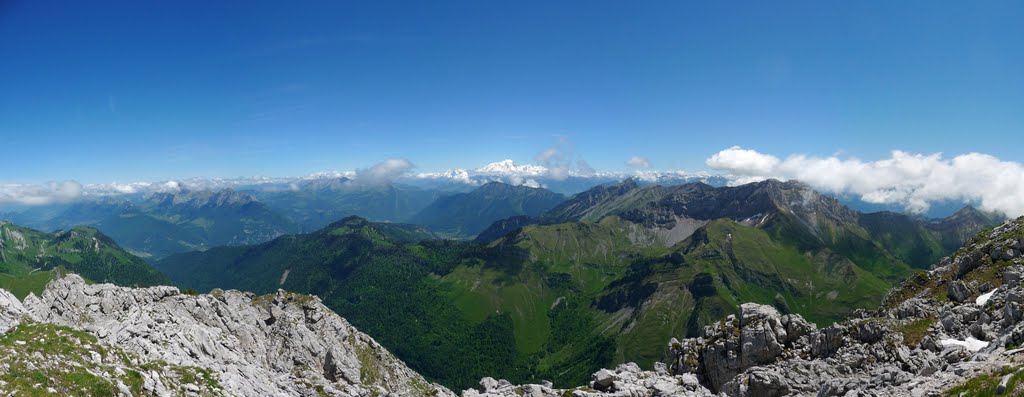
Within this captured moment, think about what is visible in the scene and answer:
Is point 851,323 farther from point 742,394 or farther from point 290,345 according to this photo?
point 290,345

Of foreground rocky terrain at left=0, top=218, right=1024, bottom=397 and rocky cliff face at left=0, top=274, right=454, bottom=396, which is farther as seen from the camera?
rocky cliff face at left=0, top=274, right=454, bottom=396

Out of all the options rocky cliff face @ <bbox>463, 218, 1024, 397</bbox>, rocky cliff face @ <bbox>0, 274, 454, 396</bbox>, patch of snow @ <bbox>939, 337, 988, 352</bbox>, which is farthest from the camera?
patch of snow @ <bbox>939, 337, 988, 352</bbox>

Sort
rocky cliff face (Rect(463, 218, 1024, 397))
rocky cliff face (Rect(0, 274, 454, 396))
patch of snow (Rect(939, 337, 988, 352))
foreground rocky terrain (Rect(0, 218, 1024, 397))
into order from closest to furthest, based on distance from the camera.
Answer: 1. foreground rocky terrain (Rect(0, 218, 1024, 397))
2. rocky cliff face (Rect(0, 274, 454, 396))
3. rocky cliff face (Rect(463, 218, 1024, 397))
4. patch of snow (Rect(939, 337, 988, 352))

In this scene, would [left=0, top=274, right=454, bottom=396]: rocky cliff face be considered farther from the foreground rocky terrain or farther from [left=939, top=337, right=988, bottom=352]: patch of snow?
[left=939, top=337, right=988, bottom=352]: patch of snow

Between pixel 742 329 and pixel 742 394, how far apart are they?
15.5 m

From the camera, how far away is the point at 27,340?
33812mm

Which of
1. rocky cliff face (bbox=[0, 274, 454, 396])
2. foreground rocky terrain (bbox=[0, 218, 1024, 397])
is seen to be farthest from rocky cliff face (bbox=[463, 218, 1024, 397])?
rocky cliff face (bbox=[0, 274, 454, 396])

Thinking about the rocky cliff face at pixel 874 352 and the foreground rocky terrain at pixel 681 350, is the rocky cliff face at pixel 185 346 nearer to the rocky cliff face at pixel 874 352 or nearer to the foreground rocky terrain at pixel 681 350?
the foreground rocky terrain at pixel 681 350

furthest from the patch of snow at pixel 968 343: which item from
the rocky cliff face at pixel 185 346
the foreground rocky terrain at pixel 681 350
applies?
the rocky cliff face at pixel 185 346

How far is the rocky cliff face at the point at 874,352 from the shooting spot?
33.4m

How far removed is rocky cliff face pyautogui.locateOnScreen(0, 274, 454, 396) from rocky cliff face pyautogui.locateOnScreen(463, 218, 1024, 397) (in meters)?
26.6

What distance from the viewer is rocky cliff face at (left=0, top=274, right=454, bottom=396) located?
33094mm

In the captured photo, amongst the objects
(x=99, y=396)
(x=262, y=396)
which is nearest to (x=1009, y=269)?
(x=262, y=396)

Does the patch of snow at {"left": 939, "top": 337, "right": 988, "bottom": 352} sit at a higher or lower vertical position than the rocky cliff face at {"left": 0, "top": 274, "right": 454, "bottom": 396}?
higher
